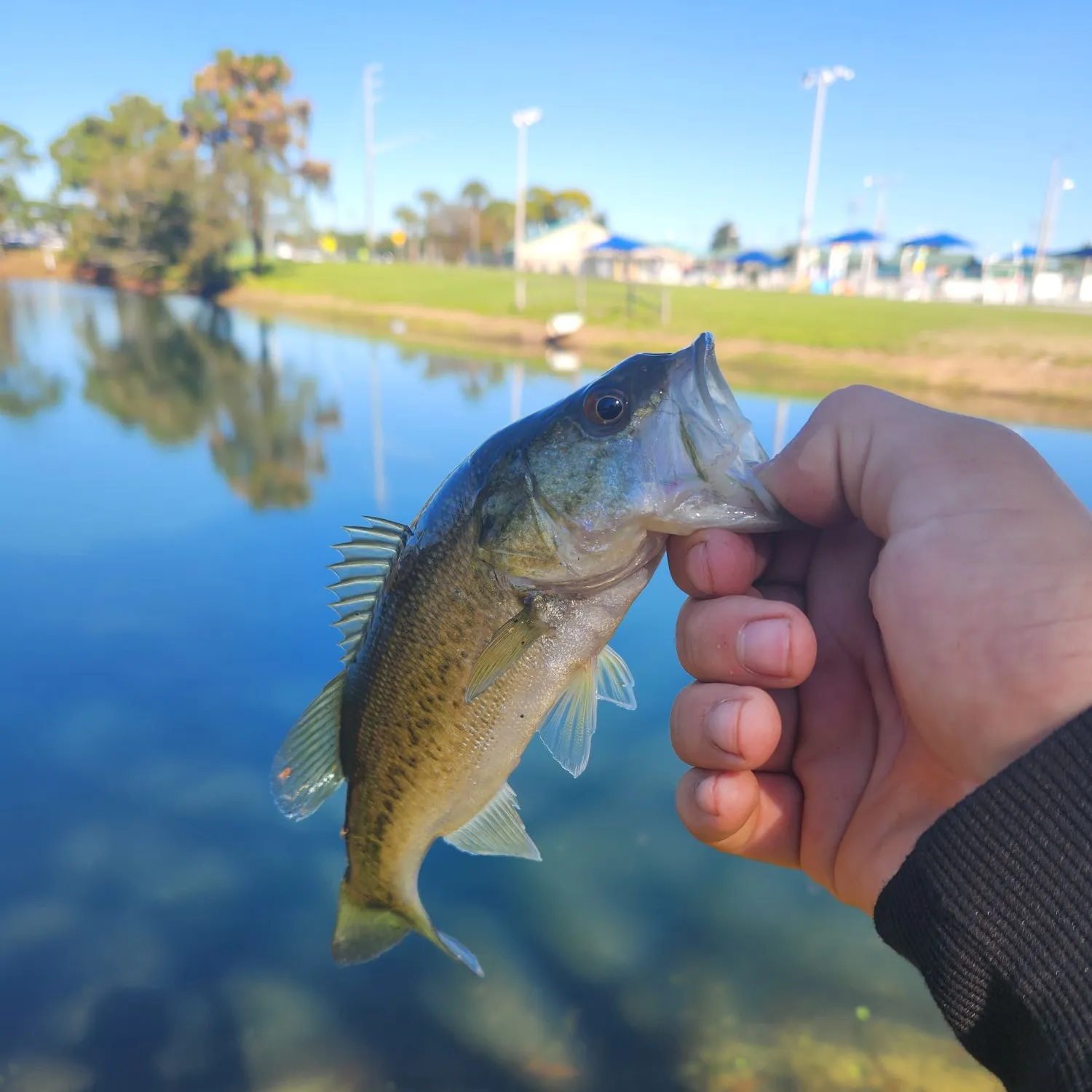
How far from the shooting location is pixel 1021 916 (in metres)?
1.38

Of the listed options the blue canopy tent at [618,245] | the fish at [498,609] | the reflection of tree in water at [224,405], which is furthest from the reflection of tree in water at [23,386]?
the blue canopy tent at [618,245]

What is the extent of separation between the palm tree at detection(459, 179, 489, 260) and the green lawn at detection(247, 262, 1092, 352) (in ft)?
132

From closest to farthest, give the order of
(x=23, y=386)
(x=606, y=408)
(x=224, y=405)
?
(x=606, y=408) → (x=224, y=405) → (x=23, y=386)

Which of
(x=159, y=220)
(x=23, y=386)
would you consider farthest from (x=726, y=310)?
(x=159, y=220)

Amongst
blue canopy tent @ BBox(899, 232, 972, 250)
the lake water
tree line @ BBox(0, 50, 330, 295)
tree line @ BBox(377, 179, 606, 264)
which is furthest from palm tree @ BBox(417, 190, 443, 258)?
the lake water

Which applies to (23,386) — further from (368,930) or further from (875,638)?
(875,638)

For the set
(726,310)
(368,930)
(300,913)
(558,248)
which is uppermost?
(558,248)

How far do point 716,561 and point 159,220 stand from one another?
54082mm

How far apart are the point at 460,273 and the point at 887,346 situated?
96.8 ft

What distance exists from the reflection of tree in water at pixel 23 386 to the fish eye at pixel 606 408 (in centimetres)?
1294

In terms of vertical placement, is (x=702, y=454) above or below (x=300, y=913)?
above

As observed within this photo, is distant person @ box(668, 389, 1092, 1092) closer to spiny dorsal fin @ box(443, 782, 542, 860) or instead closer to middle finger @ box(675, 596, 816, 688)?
middle finger @ box(675, 596, 816, 688)

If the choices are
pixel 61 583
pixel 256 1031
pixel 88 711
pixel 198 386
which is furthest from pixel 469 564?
pixel 198 386

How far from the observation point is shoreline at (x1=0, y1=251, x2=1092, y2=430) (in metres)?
16.3
